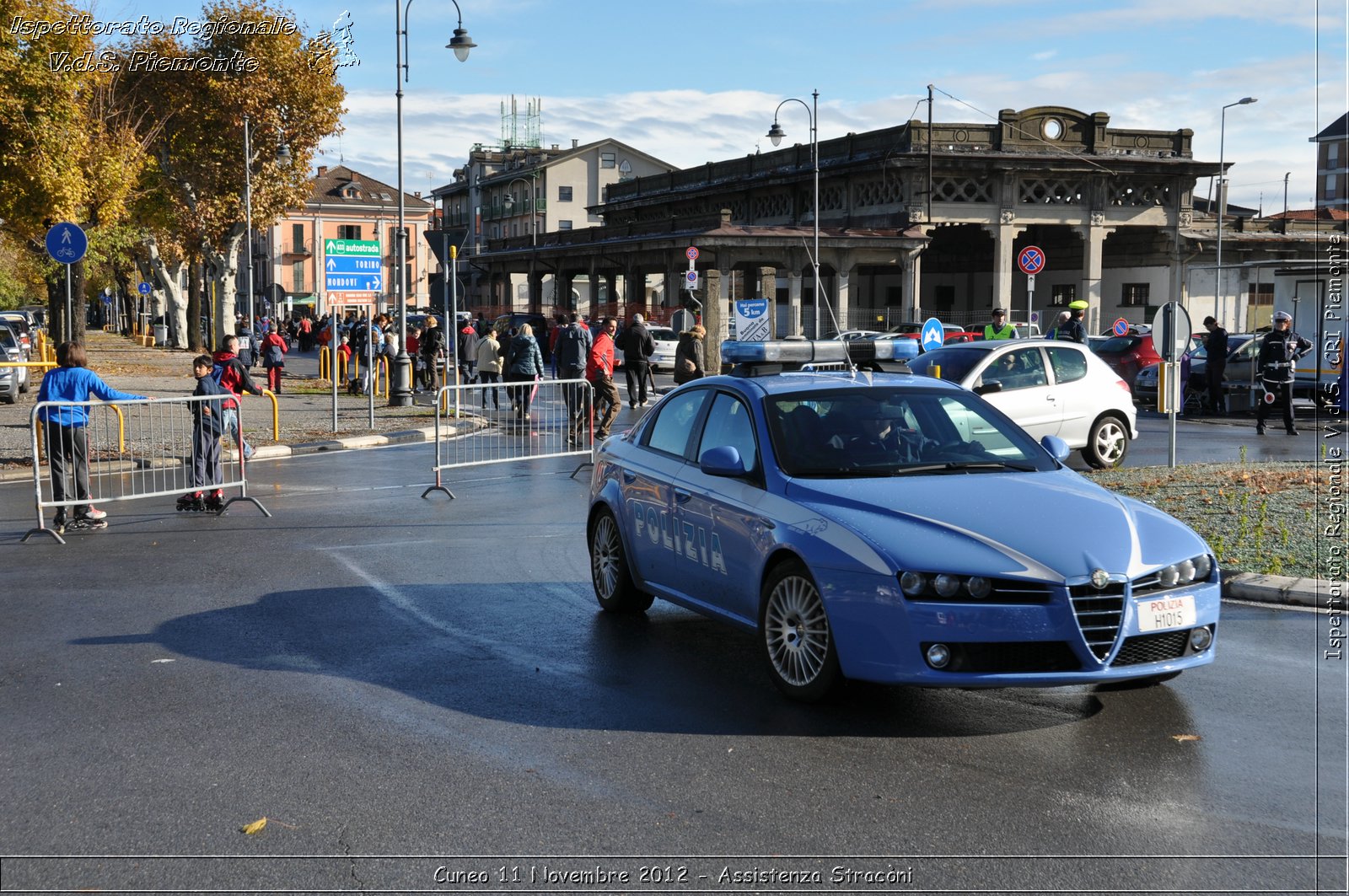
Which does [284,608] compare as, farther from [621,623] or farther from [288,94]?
[288,94]

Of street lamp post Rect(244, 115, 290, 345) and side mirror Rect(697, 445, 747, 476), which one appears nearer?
side mirror Rect(697, 445, 747, 476)

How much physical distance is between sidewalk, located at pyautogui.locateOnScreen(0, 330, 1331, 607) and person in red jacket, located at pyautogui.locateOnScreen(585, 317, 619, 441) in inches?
107

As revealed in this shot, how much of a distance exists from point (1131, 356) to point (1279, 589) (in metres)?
23.5

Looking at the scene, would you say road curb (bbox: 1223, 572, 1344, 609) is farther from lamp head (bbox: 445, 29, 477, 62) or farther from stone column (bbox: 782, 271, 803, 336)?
Result: stone column (bbox: 782, 271, 803, 336)

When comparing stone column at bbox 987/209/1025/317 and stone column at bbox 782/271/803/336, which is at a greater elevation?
stone column at bbox 987/209/1025/317

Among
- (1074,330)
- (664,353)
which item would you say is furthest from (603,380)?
(664,353)

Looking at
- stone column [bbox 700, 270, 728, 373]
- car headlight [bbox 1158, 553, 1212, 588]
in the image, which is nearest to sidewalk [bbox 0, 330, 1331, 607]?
car headlight [bbox 1158, 553, 1212, 588]

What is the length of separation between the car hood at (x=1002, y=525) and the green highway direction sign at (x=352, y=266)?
17265 mm

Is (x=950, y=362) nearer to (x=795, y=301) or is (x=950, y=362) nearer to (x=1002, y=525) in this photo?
(x=1002, y=525)

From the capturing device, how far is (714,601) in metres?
7.36

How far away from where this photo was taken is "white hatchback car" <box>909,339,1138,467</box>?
16.9 metres

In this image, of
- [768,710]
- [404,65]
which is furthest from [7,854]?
[404,65]

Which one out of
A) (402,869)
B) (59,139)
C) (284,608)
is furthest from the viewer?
(59,139)

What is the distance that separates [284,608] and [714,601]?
10.6ft
